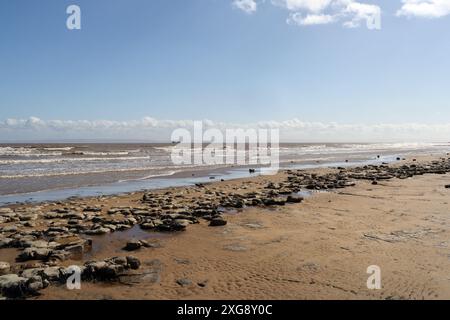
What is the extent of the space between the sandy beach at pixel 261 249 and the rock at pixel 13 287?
205mm

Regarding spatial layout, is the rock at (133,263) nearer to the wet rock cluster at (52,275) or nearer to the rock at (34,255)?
the wet rock cluster at (52,275)

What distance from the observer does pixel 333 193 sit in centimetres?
Result: 1808

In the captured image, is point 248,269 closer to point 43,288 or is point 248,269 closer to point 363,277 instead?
point 363,277

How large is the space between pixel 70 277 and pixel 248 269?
11.4 ft

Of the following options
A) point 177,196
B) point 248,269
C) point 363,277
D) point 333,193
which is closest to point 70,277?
point 248,269

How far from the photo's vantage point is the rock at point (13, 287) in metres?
6.12

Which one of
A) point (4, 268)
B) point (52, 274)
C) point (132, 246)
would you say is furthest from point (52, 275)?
point (132, 246)

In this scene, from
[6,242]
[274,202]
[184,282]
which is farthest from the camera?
[274,202]

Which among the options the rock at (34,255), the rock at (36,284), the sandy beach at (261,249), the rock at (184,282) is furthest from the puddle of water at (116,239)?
the rock at (184,282)

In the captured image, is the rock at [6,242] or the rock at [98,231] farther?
the rock at [98,231]

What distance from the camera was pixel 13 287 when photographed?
20.4ft

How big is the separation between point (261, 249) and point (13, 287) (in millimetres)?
5300

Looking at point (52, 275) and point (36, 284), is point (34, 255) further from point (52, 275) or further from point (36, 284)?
point (36, 284)

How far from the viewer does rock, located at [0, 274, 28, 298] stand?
20.1 feet
